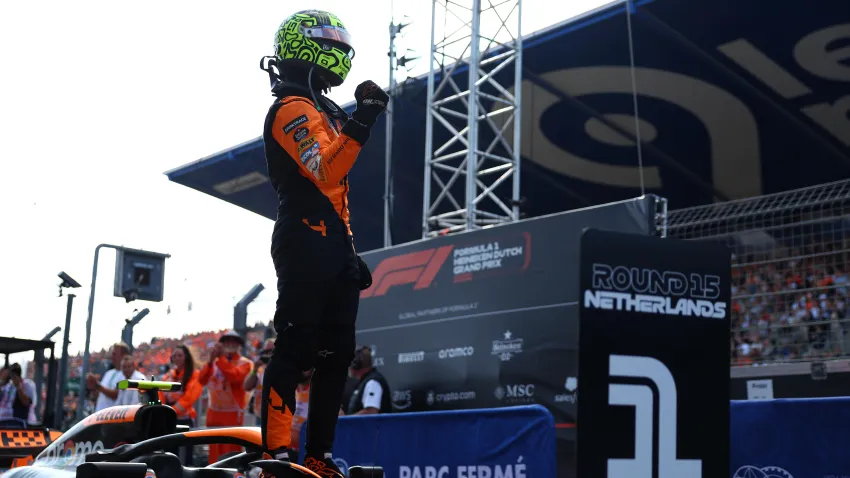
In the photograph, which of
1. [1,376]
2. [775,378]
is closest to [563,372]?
[775,378]

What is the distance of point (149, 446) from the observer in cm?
399

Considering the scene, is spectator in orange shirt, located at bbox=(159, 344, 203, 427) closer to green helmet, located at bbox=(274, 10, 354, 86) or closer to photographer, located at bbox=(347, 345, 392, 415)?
photographer, located at bbox=(347, 345, 392, 415)

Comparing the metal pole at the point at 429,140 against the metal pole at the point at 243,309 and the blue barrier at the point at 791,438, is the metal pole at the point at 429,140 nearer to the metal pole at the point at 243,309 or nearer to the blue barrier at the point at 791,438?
the metal pole at the point at 243,309

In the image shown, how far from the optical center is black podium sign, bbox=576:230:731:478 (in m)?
4.02

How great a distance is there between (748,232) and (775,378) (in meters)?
1.26

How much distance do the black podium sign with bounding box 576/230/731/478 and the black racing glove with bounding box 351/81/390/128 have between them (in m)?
1.02

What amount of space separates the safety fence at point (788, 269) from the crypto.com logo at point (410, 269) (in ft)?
7.74

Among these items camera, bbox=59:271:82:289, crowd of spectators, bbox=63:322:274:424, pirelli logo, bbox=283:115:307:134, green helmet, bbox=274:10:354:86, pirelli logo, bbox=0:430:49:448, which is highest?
green helmet, bbox=274:10:354:86

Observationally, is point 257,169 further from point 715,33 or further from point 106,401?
point 106,401

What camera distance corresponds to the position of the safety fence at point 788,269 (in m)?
8.26

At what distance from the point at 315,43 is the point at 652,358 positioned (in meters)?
1.81

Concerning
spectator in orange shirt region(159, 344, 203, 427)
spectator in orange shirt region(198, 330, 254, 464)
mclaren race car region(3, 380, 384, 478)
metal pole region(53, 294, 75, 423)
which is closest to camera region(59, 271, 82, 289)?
metal pole region(53, 294, 75, 423)

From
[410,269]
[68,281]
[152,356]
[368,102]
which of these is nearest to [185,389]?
[410,269]

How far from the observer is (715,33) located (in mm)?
14805
